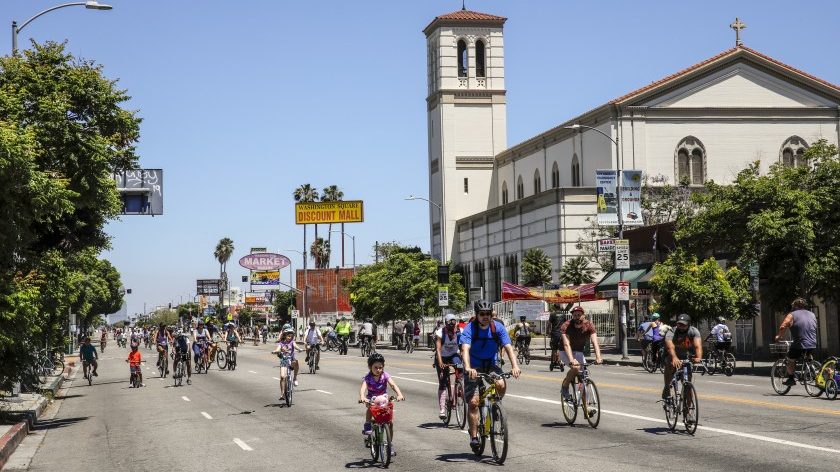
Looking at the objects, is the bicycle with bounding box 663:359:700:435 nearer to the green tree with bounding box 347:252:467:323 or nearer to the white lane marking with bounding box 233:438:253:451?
the white lane marking with bounding box 233:438:253:451

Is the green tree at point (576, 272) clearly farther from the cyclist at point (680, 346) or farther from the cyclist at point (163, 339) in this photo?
the cyclist at point (680, 346)

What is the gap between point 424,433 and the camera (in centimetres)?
1775

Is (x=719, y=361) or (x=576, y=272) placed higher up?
(x=576, y=272)

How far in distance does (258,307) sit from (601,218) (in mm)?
151855

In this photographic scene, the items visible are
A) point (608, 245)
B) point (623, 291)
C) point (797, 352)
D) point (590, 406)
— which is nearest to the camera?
point (590, 406)

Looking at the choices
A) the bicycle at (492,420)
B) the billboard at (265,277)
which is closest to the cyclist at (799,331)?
the bicycle at (492,420)

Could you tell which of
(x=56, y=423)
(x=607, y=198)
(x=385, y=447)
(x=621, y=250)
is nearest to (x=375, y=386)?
(x=385, y=447)

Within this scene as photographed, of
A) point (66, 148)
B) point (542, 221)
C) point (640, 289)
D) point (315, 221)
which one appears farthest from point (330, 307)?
point (66, 148)

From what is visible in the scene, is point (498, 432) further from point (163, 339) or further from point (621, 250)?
point (621, 250)

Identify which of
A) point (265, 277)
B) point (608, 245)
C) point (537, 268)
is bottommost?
point (608, 245)

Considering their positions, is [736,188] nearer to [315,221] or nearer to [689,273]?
[689,273]

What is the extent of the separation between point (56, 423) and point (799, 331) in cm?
1463

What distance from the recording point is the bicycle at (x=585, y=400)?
56.6 feet

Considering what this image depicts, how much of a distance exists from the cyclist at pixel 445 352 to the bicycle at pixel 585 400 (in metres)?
2.12
